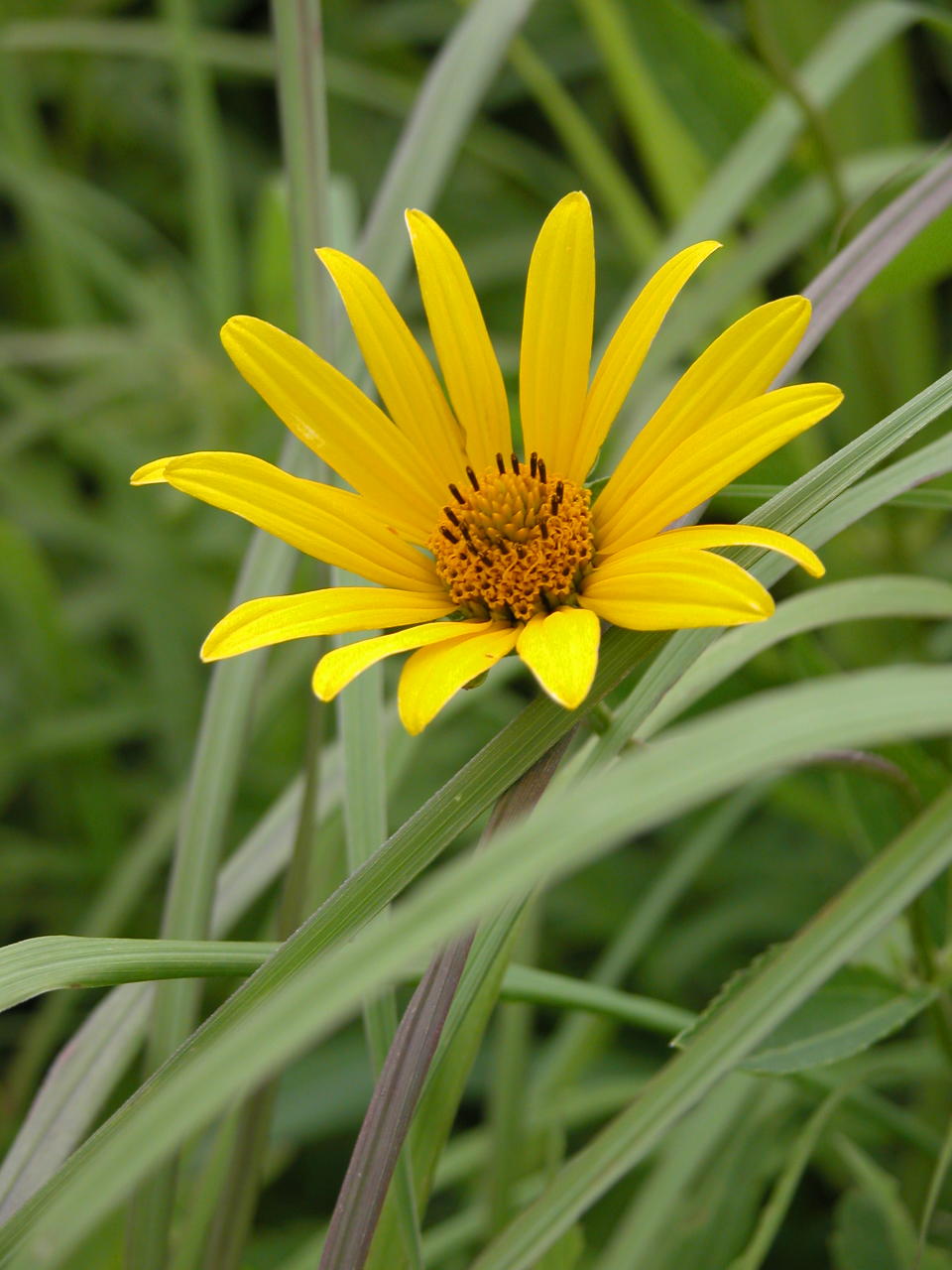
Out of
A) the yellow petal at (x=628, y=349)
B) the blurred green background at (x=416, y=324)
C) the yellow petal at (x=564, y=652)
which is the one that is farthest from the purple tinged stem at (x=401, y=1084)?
the blurred green background at (x=416, y=324)

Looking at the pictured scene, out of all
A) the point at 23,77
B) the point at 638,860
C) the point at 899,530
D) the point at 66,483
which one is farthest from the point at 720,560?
the point at 23,77

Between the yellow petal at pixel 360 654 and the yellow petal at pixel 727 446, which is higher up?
the yellow petal at pixel 360 654

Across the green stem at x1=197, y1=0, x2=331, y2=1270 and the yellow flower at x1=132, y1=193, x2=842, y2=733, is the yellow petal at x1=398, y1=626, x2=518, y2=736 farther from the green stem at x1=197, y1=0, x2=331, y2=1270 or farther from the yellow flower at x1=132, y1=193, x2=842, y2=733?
the green stem at x1=197, y1=0, x2=331, y2=1270

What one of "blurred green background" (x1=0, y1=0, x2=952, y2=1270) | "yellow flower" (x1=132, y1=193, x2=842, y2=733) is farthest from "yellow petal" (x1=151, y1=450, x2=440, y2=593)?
"blurred green background" (x1=0, y1=0, x2=952, y2=1270)

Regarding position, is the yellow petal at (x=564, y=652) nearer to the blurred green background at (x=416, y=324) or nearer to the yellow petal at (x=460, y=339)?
the yellow petal at (x=460, y=339)

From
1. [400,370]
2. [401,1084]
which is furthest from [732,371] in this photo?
[401,1084]

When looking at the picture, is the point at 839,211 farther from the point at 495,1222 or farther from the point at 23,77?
the point at 23,77
